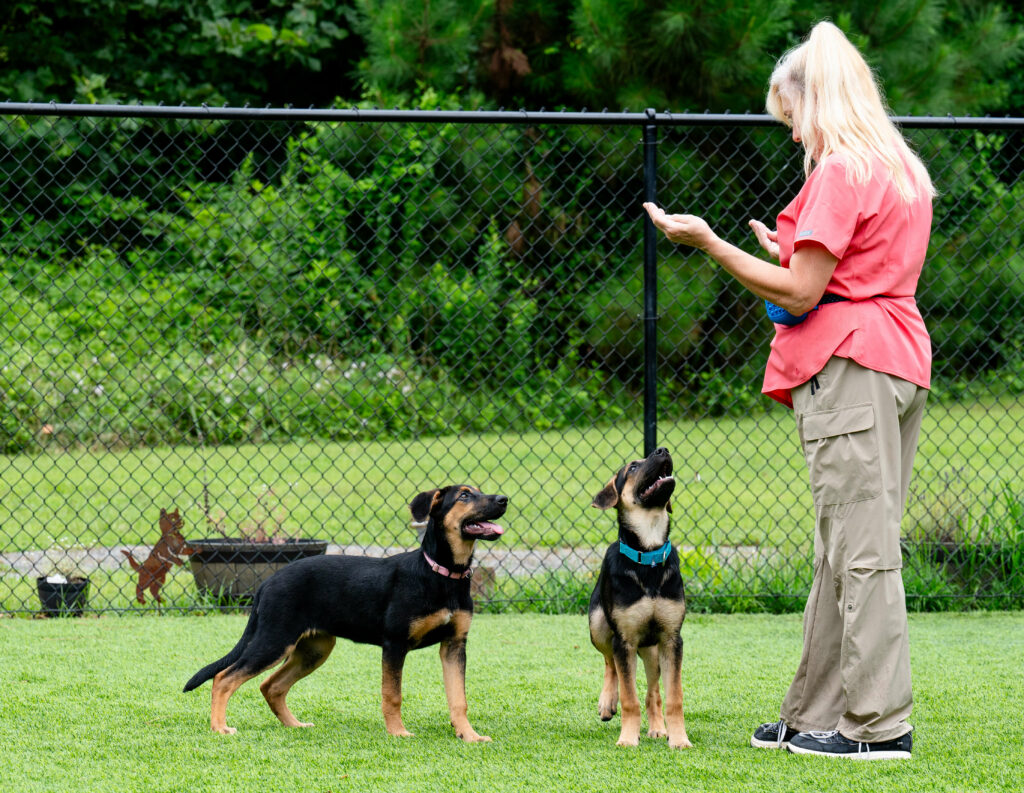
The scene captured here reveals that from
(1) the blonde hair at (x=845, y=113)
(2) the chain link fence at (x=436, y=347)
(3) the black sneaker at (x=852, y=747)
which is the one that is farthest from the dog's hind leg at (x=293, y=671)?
(2) the chain link fence at (x=436, y=347)

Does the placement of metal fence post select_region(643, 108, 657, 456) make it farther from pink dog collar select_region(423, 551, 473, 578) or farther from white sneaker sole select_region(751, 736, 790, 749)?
white sneaker sole select_region(751, 736, 790, 749)

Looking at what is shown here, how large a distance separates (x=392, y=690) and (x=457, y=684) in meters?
0.20

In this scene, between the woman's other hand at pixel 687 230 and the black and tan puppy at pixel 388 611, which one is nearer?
the woman's other hand at pixel 687 230

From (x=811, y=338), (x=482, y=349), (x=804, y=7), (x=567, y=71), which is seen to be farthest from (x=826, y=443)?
(x=804, y=7)

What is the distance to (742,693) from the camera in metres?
3.91

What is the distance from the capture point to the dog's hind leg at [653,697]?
11.2 feet

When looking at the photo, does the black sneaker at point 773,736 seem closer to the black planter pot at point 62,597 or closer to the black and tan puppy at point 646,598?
the black and tan puppy at point 646,598

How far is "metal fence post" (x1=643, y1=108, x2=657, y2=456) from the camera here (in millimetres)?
4863

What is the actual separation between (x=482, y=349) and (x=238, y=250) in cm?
232

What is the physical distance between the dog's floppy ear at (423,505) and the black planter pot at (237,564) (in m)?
1.82

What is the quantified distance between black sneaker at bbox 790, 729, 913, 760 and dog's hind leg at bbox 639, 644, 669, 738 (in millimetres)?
455

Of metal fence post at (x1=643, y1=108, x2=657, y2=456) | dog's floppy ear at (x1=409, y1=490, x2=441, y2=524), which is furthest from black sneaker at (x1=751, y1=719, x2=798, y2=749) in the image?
metal fence post at (x1=643, y1=108, x2=657, y2=456)

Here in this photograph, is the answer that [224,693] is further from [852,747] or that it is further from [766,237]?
[766,237]

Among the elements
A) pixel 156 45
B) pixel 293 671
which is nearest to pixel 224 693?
pixel 293 671
